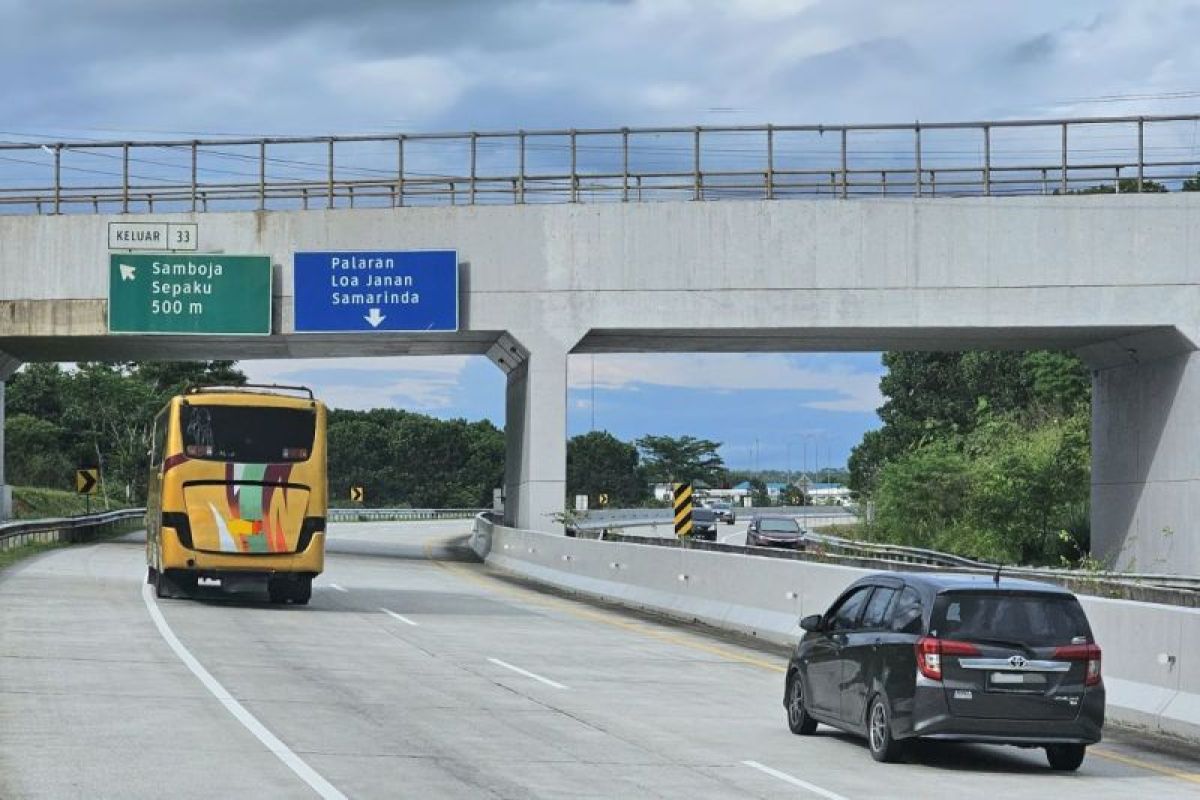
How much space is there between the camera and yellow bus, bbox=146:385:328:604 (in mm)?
28562

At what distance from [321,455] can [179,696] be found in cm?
1300

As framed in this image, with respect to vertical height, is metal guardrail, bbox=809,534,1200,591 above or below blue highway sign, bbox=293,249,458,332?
below

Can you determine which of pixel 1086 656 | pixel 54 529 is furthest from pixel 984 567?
pixel 1086 656

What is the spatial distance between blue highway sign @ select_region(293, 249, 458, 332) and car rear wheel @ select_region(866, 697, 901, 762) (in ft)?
105

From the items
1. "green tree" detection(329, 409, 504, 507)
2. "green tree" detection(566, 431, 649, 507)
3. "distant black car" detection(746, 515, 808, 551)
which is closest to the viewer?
"distant black car" detection(746, 515, 808, 551)

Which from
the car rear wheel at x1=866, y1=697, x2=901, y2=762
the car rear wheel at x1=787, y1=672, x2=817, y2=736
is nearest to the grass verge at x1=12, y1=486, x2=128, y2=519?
the car rear wheel at x1=787, y1=672, x2=817, y2=736

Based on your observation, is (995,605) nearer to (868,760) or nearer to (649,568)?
(868,760)

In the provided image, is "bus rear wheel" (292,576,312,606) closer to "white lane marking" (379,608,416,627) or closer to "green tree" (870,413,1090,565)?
"white lane marking" (379,608,416,627)

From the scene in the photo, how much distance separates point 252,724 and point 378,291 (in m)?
31.5

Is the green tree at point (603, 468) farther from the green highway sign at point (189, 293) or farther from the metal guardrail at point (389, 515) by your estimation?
the green highway sign at point (189, 293)

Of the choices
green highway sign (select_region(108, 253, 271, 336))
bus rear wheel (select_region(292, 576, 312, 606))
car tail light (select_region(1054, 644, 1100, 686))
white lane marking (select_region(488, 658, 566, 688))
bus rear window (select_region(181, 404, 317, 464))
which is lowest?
white lane marking (select_region(488, 658, 566, 688))

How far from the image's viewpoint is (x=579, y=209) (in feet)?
150

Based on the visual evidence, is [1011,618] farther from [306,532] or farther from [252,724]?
[306,532]

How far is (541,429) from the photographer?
46156 millimetres
